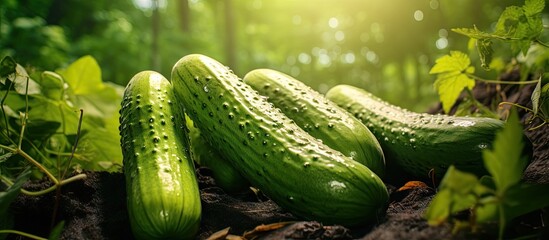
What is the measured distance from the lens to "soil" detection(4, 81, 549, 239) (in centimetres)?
131

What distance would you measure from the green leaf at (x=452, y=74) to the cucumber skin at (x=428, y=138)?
0.25 metres

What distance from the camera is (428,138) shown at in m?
2.01

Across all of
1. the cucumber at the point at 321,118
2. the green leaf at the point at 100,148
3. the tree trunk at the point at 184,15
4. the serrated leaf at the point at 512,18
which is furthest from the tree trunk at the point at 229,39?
the serrated leaf at the point at 512,18

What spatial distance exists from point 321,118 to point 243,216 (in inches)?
24.4

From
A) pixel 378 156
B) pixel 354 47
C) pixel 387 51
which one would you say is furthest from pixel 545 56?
pixel 354 47

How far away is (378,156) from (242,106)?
0.61 m

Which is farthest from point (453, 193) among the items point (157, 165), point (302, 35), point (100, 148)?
point (302, 35)

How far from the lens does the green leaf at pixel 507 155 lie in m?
0.99

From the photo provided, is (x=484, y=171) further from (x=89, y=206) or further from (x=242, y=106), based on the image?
(x=89, y=206)

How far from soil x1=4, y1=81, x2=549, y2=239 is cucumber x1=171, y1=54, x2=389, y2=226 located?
0.08m

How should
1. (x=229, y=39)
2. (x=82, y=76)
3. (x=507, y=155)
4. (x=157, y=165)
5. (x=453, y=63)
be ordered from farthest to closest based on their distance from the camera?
(x=229, y=39)
(x=82, y=76)
(x=453, y=63)
(x=157, y=165)
(x=507, y=155)

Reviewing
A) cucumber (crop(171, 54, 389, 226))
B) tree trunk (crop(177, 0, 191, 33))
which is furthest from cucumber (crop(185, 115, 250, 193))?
tree trunk (crop(177, 0, 191, 33))

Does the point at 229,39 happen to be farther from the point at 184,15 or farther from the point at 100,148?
the point at 100,148

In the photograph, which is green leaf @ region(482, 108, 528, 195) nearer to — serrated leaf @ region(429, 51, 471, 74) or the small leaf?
the small leaf
